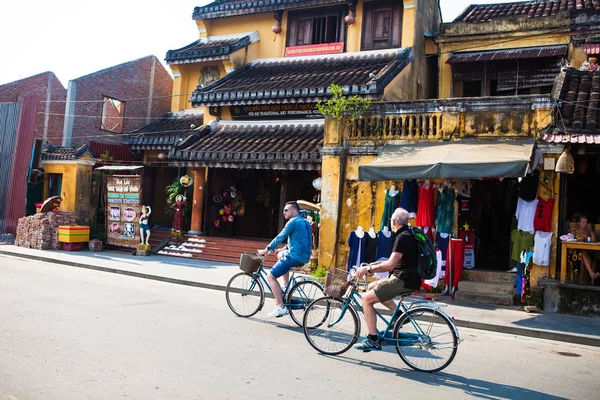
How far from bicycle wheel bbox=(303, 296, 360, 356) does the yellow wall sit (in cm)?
1563

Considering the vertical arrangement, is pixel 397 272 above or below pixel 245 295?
above

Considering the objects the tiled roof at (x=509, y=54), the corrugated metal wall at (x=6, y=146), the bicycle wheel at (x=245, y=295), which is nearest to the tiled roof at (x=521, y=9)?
the tiled roof at (x=509, y=54)

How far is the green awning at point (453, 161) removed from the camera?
1008cm

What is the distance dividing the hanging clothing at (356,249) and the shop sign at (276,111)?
21.7ft

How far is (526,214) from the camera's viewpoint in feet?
36.7

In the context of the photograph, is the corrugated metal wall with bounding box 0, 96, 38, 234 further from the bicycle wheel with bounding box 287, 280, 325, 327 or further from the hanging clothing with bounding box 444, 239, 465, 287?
the hanging clothing with bounding box 444, 239, 465, 287

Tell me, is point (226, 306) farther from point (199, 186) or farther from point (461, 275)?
point (199, 186)

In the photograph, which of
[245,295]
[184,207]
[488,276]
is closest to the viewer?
[245,295]

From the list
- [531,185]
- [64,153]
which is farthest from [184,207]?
[531,185]

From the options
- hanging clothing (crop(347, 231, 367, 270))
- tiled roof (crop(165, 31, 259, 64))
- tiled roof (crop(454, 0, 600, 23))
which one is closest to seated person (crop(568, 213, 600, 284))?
hanging clothing (crop(347, 231, 367, 270))

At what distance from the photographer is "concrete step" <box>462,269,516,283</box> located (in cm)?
1174

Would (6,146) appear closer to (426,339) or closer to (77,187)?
(77,187)

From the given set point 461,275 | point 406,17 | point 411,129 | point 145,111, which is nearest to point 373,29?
point 406,17

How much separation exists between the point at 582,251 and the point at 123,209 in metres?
14.4
